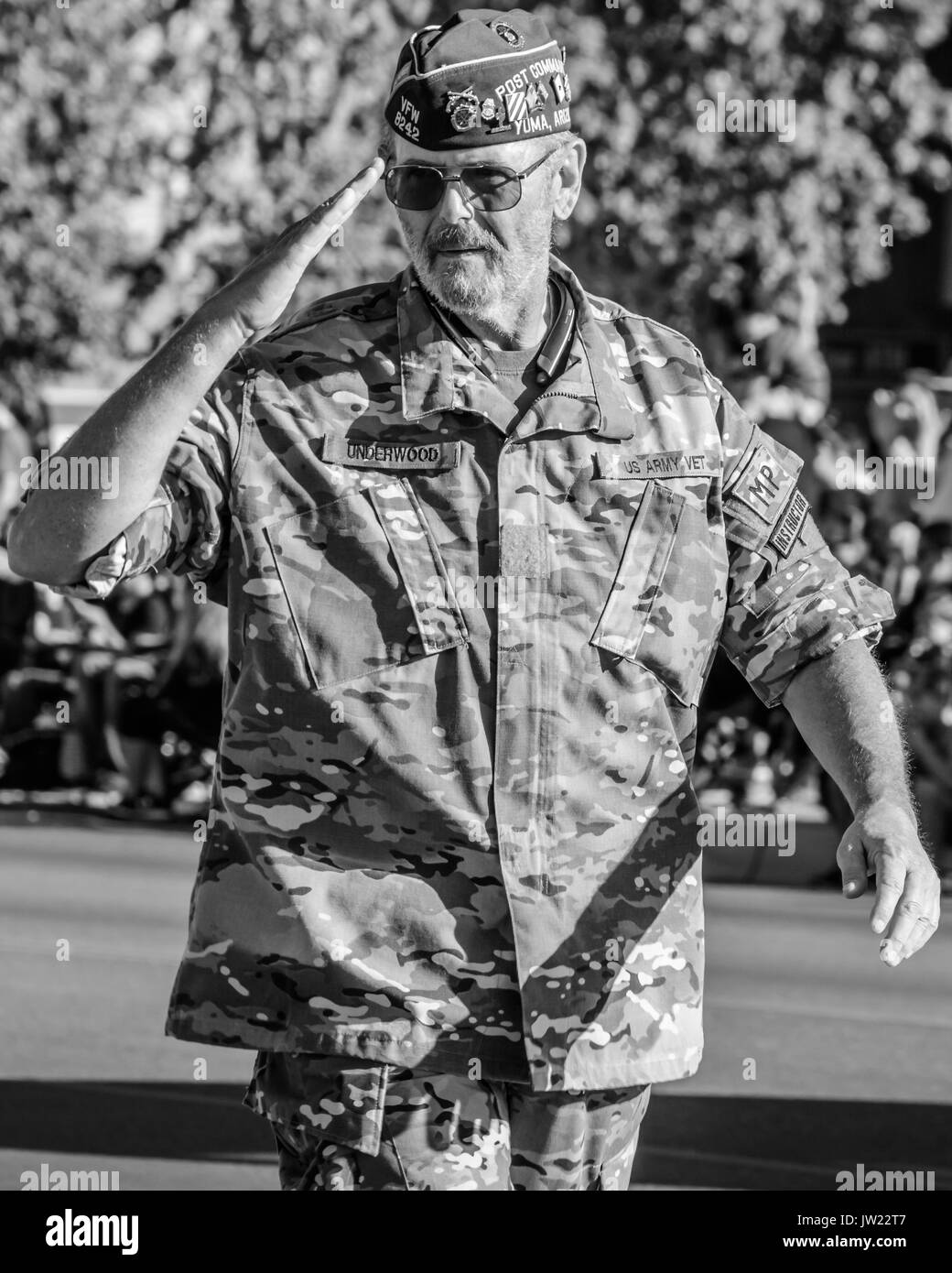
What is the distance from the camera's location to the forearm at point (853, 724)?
2.87 m

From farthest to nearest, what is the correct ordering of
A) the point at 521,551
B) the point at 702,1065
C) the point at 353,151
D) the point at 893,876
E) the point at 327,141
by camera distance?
1. the point at 353,151
2. the point at 327,141
3. the point at 702,1065
4. the point at 521,551
5. the point at 893,876

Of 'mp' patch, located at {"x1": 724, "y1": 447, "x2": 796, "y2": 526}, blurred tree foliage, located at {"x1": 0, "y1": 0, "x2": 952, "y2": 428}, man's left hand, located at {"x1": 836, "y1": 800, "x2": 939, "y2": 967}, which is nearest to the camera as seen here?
man's left hand, located at {"x1": 836, "y1": 800, "x2": 939, "y2": 967}

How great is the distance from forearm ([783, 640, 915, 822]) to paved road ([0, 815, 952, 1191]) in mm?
2682

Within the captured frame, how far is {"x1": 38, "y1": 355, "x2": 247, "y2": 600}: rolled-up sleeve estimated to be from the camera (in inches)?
101

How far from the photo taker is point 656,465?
2865mm

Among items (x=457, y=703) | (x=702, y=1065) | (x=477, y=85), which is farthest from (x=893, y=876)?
(x=702, y=1065)

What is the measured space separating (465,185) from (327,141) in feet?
60.5

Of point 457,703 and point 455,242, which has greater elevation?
point 455,242

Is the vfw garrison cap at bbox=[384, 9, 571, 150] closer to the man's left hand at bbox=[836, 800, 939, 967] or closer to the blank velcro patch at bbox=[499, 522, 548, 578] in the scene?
the blank velcro patch at bbox=[499, 522, 548, 578]

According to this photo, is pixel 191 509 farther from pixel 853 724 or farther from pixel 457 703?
pixel 853 724

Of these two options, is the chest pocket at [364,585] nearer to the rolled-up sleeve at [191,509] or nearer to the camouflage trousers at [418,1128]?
the rolled-up sleeve at [191,509]

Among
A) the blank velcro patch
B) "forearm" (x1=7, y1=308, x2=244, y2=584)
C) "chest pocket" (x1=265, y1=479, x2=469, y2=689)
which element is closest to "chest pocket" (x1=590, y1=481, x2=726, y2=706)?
the blank velcro patch

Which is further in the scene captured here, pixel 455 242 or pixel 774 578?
pixel 774 578

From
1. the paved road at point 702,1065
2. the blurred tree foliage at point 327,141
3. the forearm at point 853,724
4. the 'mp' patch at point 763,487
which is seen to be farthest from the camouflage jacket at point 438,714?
the blurred tree foliage at point 327,141
